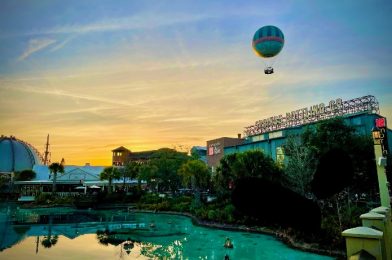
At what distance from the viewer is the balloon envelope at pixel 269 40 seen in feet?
92.2

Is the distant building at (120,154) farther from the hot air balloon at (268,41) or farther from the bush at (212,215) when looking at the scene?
the hot air balloon at (268,41)

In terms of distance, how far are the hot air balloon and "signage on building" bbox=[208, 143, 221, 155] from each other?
158 ft

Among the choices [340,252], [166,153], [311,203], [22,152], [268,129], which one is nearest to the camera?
[311,203]

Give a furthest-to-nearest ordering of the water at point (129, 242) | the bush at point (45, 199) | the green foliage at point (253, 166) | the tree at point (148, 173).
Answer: the tree at point (148, 173), the bush at point (45, 199), the green foliage at point (253, 166), the water at point (129, 242)

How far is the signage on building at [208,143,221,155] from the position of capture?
76.2m

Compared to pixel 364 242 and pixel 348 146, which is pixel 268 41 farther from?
pixel 364 242

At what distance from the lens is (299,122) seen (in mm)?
58062

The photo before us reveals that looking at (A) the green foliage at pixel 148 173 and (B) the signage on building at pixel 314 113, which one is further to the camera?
(A) the green foliage at pixel 148 173

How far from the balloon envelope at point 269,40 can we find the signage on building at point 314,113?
2759 cm

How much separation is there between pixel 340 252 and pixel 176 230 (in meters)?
16.0

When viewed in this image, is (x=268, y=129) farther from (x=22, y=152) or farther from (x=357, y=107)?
(x=22, y=152)

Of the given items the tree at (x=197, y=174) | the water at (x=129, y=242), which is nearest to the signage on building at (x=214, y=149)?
the tree at (x=197, y=174)

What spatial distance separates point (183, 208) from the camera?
42438 mm

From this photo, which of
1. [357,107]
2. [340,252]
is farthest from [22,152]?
[340,252]
